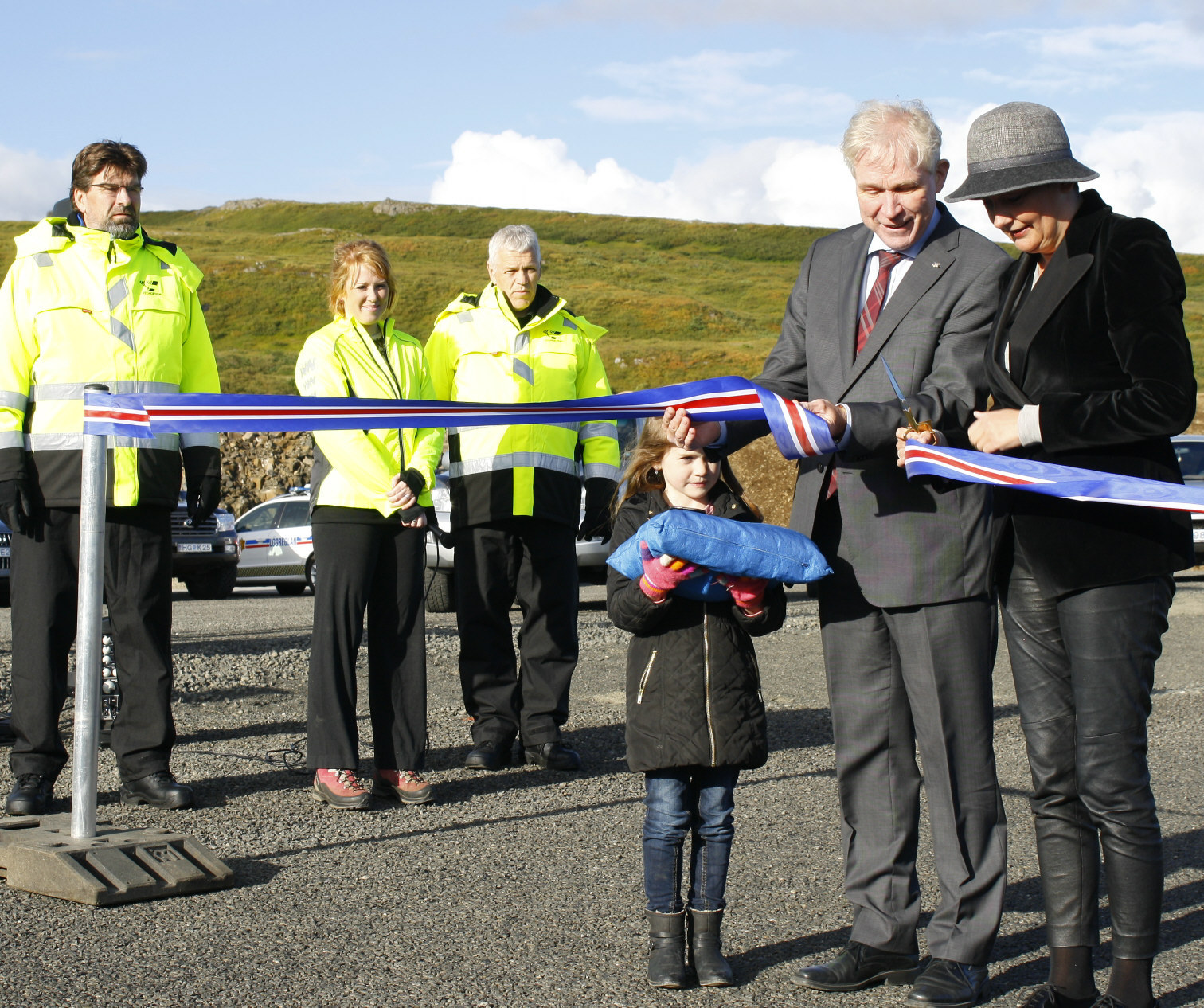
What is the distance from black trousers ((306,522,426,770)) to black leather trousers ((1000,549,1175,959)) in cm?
271

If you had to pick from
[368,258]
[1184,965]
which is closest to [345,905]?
[1184,965]

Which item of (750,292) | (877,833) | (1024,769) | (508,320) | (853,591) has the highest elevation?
(750,292)

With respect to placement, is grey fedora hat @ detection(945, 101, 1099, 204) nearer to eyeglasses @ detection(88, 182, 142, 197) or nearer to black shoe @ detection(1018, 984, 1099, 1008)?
black shoe @ detection(1018, 984, 1099, 1008)

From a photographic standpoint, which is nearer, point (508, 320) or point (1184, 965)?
point (1184, 965)

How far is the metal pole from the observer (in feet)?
13.5

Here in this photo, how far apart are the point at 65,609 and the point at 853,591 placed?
3.06 meters

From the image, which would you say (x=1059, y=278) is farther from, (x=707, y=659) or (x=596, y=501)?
(x=596, y=501)

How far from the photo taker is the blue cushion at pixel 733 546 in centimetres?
330

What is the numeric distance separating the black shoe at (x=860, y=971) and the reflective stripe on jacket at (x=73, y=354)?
10.1ft

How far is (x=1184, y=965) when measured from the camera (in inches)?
138

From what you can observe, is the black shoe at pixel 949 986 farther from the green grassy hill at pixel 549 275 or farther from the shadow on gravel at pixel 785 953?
the green grassy hill at pixel 549 275

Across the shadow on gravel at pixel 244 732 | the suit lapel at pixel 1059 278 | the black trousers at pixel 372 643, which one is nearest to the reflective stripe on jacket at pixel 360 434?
the black trousers at pixel 372 643

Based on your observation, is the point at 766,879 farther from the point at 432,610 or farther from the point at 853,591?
the point at 432,610

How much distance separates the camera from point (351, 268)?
17.8ft
